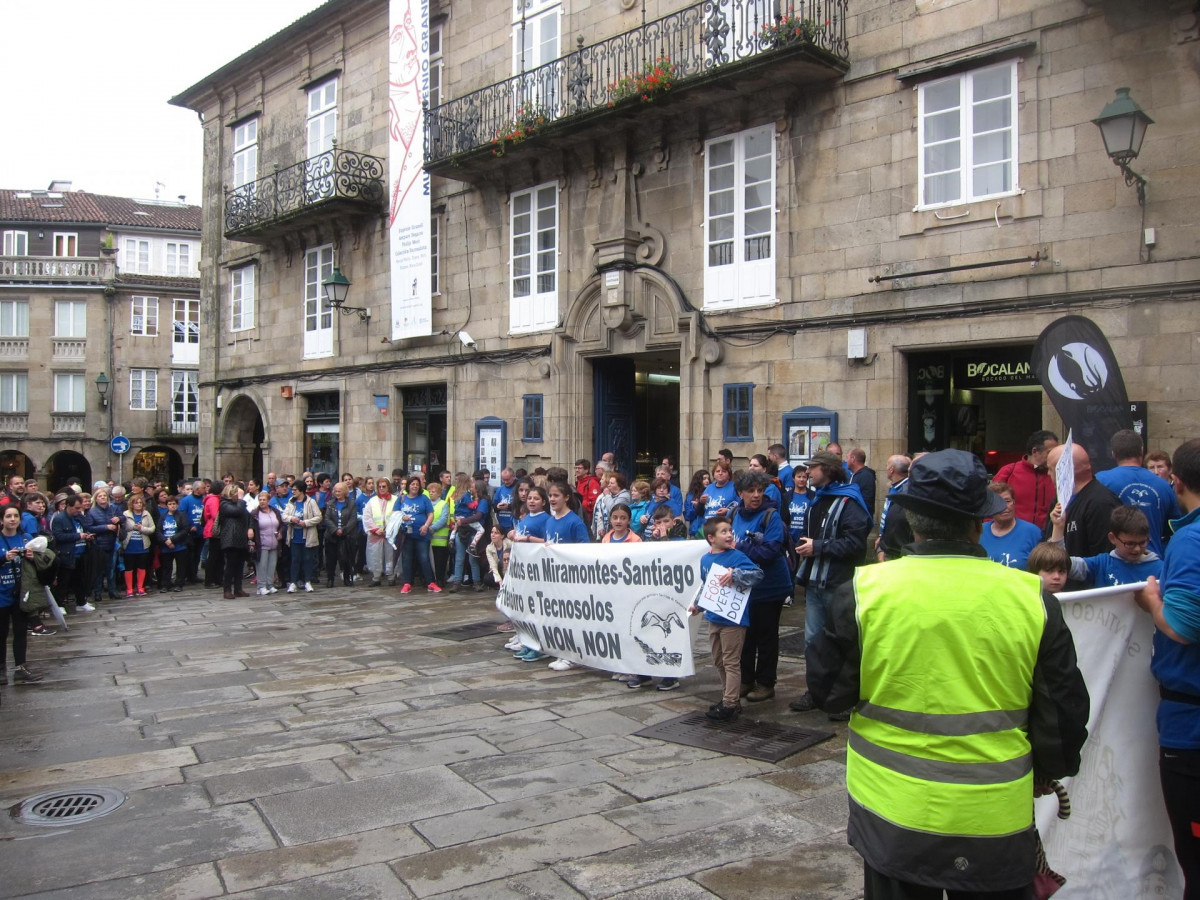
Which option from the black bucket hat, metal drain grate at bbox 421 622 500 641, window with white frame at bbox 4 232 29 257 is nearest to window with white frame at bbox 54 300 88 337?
window with white frame at bbox 4 232 29 257

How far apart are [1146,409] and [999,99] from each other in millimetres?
4037

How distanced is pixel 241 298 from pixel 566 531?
18959 mm

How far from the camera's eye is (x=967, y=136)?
37.5 ft

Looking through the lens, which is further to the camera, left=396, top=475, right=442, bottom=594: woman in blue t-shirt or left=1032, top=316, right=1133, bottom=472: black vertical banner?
left=396, top=475, right=442, bottom=594: woman in blue t-shirt

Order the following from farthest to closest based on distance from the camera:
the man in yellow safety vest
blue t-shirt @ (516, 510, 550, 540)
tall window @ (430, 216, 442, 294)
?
tall window @ (430, 216, 442, 294) → blue t-shirt @ (516, 510, 550, 540) → the man in yellow safety vest

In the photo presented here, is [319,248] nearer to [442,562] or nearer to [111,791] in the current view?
[442,562]

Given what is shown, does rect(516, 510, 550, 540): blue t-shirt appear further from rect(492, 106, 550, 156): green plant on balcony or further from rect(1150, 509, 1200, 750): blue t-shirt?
rect(492, 106, 550, 156): green plant on balcony

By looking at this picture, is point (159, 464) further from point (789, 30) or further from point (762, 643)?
point (762, 643)

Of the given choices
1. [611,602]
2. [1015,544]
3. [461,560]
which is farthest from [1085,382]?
[461,560]

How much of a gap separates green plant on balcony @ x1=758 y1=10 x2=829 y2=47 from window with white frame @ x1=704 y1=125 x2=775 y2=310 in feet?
4.51

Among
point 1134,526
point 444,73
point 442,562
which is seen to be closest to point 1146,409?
point 1134,526

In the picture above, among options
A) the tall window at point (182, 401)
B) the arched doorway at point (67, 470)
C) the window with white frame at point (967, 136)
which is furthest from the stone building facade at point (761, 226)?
the arched doorway at point (67, 470)

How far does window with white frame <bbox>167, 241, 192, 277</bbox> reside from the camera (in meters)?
46.1

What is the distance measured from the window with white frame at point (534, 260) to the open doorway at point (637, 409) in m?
1.44
